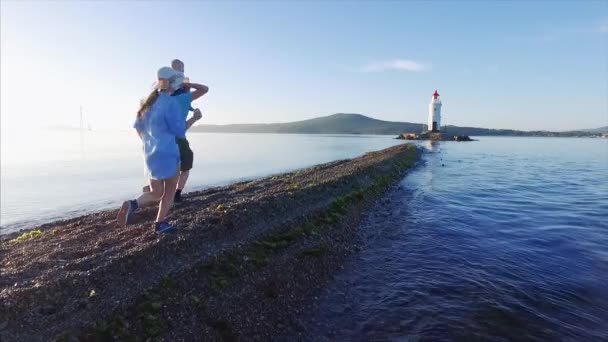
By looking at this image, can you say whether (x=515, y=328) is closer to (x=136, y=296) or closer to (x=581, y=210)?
(x=136, y=296)

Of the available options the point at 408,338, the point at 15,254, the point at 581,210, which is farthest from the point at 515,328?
the point at 581,210

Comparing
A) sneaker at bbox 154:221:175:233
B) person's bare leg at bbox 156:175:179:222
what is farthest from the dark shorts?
sneaker at bbox 154:221:175:233

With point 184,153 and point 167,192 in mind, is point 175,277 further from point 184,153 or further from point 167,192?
point 184,153

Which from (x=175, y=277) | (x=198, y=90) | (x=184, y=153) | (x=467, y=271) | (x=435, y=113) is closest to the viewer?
(x=175, y=277)

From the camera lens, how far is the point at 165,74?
233 inches

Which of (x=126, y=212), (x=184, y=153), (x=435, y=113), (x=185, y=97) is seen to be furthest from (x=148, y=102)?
(x=435, y=113)

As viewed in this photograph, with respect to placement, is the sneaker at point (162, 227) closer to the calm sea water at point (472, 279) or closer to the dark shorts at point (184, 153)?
the dark shorts at point (184, 153)

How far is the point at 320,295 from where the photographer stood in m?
5.69

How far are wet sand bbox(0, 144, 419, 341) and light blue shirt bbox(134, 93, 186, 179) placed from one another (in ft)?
4.07

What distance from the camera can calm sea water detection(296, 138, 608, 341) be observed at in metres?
4.84

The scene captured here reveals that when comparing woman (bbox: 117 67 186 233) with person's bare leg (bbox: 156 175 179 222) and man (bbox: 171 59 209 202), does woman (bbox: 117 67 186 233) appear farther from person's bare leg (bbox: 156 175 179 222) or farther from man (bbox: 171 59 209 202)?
man (bbox: 171 59 209 202)

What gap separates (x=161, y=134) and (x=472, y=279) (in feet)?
19.9

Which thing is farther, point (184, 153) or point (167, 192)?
point (184, 153)

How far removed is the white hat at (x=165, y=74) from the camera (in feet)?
19.3
